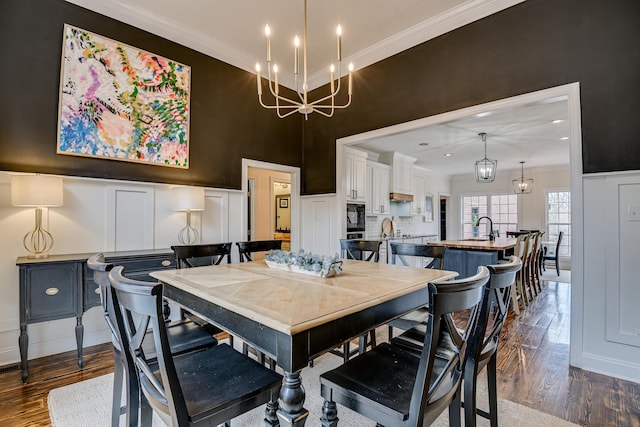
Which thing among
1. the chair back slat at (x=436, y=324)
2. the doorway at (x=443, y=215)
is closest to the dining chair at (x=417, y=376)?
the chair back slat at (x=436, y=324)

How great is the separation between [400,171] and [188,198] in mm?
4801

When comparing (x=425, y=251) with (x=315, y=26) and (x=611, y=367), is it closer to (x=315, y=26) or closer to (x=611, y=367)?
(x=611, y=367)

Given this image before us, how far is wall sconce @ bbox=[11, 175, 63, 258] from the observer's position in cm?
242

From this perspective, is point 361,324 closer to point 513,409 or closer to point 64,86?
point 513,409

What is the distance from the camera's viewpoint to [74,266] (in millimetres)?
2545

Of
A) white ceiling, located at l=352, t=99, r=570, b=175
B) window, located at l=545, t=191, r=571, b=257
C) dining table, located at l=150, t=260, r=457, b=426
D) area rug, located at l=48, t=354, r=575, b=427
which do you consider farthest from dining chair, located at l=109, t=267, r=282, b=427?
window, located at l=545, t=191, r=571, b=257

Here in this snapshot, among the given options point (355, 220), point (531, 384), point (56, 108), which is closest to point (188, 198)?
point (56, 108)

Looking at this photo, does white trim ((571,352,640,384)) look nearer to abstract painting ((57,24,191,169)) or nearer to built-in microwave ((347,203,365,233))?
built-in microwave ((347,203,365,233))

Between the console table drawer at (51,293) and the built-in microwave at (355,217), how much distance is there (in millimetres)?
3694

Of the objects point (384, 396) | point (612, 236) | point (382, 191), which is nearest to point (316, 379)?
point (384, 396)

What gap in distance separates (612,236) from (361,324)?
2424 mm

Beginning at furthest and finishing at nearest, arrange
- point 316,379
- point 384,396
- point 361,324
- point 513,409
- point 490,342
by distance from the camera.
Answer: point 316,379
point 513,409
point 490,342
point 361,324
point 384,396

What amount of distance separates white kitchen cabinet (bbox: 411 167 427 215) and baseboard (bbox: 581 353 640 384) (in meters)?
5.27

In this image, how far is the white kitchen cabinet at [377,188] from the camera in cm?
600
